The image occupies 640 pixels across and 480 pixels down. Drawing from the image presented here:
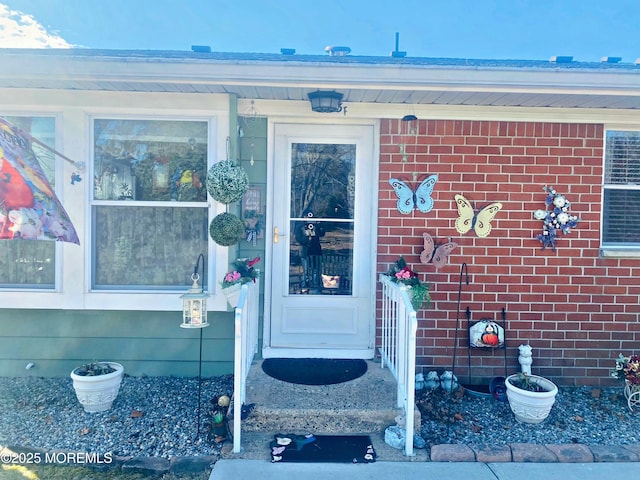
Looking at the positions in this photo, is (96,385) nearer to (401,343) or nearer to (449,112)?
(401,343)

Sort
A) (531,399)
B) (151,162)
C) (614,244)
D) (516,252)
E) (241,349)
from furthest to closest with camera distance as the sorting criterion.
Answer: (614,244) → (516,252) → (151,162) → (531,399) → (241,349)

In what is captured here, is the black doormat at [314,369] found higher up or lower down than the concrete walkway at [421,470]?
higher up

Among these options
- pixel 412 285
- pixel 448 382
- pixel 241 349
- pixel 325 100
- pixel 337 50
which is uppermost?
pixel 337 50

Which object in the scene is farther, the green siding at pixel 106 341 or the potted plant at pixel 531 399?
the green siding at pixel 106 341

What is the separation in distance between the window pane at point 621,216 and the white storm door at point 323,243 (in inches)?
82.7

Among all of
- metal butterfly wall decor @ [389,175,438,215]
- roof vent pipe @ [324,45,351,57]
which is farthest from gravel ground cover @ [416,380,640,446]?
roof vent pipe @ [324,45,351,57]

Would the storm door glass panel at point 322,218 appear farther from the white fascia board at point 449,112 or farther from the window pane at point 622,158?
the window pane at point 622,158

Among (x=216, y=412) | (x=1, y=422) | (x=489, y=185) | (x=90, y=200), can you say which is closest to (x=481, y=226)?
(x=489, y=185)

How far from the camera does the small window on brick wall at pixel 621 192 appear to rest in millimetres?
4129

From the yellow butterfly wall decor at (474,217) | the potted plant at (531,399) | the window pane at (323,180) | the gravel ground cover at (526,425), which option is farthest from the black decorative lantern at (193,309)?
the potted plant at (531,399)

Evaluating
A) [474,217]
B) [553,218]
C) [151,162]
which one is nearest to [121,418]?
[151,162]

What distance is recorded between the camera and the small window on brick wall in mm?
4129

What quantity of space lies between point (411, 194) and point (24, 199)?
2.87 metres

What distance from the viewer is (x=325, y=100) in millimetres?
3545
